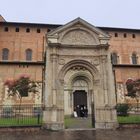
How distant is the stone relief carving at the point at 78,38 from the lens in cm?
1637

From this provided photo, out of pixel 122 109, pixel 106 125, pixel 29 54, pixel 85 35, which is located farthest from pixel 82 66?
pixel 29 54

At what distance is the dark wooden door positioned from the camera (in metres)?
28.1

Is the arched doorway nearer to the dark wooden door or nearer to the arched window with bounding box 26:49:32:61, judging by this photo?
the dark wooden door

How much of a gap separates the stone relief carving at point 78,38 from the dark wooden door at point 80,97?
12866 mm

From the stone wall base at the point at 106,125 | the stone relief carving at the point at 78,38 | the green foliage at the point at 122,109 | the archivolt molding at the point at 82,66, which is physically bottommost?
the stone wall base at the point at 106,125

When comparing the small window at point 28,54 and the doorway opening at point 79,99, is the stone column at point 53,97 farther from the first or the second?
the small window at point 28,54

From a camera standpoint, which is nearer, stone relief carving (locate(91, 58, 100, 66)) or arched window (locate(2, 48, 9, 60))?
stone relief carving (locate(91, 58, 100, 66))

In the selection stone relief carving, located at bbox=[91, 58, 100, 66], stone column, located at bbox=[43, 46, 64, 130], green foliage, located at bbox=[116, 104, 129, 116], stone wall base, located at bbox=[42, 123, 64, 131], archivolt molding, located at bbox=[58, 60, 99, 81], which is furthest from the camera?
green foliage, located at bbox=[116, 104, 129, 116]

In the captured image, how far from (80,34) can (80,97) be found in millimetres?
13383

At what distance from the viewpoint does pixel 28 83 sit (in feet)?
80.0

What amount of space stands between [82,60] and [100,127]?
16.3ft

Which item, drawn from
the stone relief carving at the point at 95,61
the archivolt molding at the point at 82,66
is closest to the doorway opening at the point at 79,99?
the archivolt molding at the point at 82,66

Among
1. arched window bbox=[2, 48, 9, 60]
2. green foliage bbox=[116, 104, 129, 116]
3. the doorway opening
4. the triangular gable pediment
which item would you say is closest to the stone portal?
the triangular gable pediment

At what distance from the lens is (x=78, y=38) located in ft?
54.2
